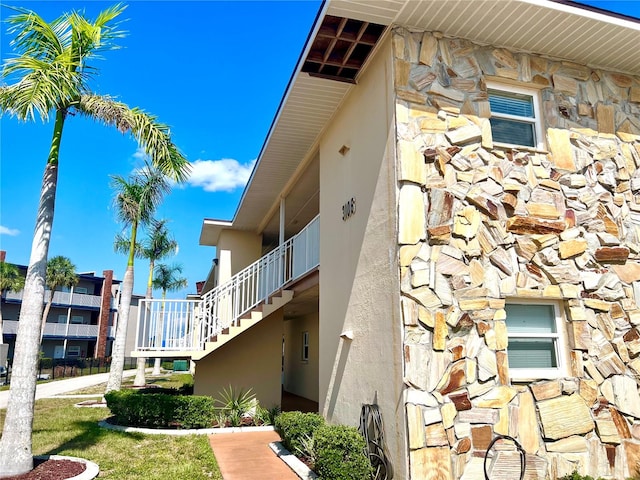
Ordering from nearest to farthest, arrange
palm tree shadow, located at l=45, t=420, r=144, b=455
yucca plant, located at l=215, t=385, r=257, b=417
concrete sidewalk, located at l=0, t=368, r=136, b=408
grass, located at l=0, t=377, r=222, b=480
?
grass, located at l=0, t=377, r=222, b=480 < palm tree shadow, located at l=45, t=420, r=144, b=455 < yucca plant, located at l=215, t=385, r=257, b=417 < concrete sidewalk, located at l=0, t=368, r=136, b=408

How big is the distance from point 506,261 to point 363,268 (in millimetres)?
1945

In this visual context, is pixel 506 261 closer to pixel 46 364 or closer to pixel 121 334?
→ pixel 121 334

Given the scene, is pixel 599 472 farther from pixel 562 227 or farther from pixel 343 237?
pixel 343 237

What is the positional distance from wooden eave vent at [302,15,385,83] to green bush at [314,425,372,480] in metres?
5.22

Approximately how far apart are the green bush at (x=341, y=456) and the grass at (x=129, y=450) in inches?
70.8

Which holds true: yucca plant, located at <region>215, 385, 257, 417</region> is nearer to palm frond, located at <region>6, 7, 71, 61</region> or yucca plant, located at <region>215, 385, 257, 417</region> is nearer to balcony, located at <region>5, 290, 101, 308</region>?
palm frond, located at <region>6, 7, 71, 61</region>

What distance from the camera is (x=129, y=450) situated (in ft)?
25.9

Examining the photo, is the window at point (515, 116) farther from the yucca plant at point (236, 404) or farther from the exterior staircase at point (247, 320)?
the yucca plant at point (236, 404)

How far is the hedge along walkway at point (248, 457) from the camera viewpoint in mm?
6601

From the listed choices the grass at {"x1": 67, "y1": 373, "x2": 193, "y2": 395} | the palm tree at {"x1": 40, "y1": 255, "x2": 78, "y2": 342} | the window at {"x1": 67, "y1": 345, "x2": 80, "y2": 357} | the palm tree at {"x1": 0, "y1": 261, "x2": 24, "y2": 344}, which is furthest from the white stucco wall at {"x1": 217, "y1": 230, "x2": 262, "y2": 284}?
the window at {"x1": 67, "y1": 345, "x2": 80, "y2": 357}

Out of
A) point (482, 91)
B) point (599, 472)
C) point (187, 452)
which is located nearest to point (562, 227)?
point (482, 91)

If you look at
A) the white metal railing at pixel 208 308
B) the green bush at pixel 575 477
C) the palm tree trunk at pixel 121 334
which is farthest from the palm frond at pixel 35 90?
the palm tree trunk at pixel 121 334

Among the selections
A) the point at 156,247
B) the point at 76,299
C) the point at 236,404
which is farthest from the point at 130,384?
the point at 76,299

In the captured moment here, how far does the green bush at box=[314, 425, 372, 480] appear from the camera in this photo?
5281mm
